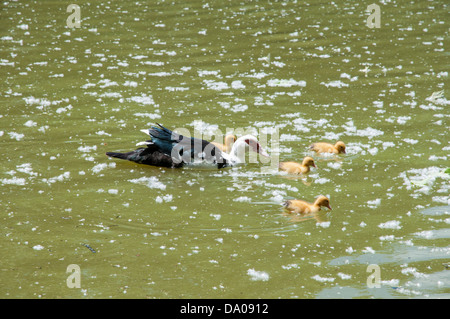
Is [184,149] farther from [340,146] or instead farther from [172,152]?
[340,146]

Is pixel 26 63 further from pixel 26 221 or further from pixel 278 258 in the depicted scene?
pixel 278 258

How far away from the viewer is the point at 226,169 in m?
8.60

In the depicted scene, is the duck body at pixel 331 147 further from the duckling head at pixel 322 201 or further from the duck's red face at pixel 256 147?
the duckling head at pixel 322 201

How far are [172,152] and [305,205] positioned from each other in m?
2.37

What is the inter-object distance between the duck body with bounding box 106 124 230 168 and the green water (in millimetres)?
193

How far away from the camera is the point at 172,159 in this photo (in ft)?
27.9

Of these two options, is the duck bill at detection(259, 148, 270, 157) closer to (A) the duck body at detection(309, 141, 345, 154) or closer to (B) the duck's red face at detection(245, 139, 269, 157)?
(B) the duck's red face at detection(245, 139, 269, 157)

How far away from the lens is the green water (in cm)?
594

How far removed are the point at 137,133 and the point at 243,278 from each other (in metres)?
4.49

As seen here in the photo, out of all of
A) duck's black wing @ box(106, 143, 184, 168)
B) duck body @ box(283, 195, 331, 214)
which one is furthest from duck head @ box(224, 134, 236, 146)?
duck body @ box(283, 195, 331, 214)

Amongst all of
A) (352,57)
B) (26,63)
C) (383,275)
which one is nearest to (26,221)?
(383,275)

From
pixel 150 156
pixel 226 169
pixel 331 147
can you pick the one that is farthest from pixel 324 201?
pixel 150 156

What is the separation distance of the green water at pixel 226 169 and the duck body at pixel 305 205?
0.14 metres

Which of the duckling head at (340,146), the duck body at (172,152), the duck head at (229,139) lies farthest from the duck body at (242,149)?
the duckling head at (340,146)
